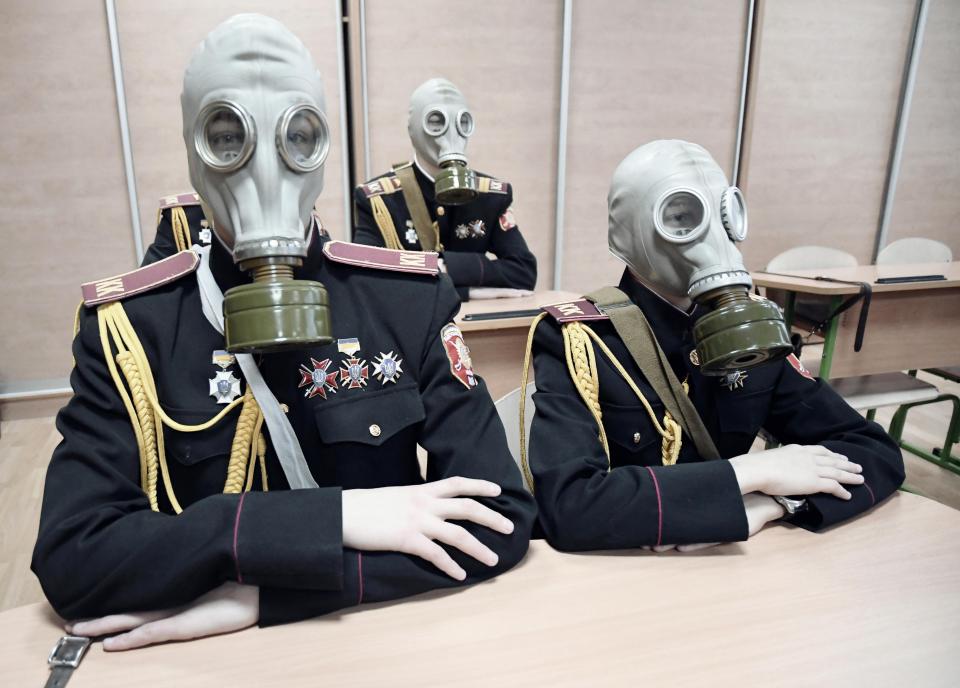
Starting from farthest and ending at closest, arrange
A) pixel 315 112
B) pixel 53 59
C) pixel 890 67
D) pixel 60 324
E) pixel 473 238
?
pixel 890 67 < pixel 60 324 < pixel 53 59 < pixel 473 238 < pixel 315 112

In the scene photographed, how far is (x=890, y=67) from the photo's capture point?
4.41 meters

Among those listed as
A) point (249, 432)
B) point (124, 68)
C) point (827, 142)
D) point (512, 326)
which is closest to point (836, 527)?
point (249, 432)

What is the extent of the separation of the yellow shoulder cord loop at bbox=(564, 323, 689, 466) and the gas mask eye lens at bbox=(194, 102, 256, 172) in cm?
64

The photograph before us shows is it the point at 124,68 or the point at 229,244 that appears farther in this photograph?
Answer: the point at 124,68

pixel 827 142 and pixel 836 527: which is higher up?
pixel 827 142

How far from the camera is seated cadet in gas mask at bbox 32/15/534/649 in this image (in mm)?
706

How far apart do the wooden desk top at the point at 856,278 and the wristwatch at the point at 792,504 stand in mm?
1756

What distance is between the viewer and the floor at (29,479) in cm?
200

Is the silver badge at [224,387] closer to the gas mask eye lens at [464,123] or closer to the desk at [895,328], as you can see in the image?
the gas mask eye lens at [464,123]

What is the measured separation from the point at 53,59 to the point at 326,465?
3409 mm

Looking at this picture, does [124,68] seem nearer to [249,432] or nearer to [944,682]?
[249,432]

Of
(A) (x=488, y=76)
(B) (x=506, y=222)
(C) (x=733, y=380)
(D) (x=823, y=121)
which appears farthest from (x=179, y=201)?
(D) (x=823, y=121)

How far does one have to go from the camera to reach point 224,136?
77cm

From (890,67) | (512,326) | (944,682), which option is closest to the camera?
(944,682)
